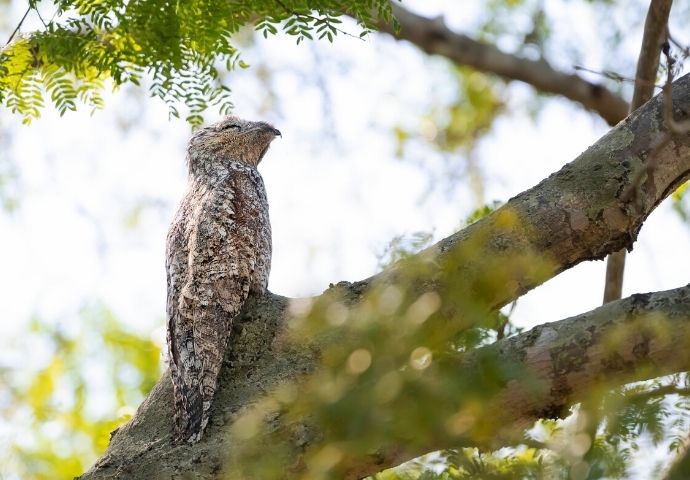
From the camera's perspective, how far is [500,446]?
2494 mm

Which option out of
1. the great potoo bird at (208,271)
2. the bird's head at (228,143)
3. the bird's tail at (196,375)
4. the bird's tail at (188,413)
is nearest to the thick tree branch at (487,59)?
the bird's head at (228,143)

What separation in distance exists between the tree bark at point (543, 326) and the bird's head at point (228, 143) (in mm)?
1299

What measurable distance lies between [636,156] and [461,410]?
213 centimetres

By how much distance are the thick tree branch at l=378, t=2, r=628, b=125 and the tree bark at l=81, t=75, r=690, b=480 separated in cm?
303

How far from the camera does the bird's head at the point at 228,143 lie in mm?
5328

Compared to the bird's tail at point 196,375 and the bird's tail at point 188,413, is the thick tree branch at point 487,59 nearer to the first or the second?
the bird's tail at point 196,375

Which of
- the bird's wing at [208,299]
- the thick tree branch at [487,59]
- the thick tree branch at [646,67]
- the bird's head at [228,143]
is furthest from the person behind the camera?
the thick tree branch at [487,59]

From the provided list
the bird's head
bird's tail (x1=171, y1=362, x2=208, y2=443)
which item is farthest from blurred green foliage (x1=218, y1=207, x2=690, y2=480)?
the bird's head

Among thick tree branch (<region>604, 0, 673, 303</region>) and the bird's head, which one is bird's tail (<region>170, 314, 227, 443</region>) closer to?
the bird's head

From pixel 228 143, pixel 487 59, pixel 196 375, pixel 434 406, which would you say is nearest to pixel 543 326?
pixel 434 406

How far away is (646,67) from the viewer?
472 cm

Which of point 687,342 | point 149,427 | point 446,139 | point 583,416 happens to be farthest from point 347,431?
point 446,139

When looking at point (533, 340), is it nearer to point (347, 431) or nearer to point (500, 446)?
point (500, 446)

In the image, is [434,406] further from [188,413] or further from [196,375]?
[196,375]
